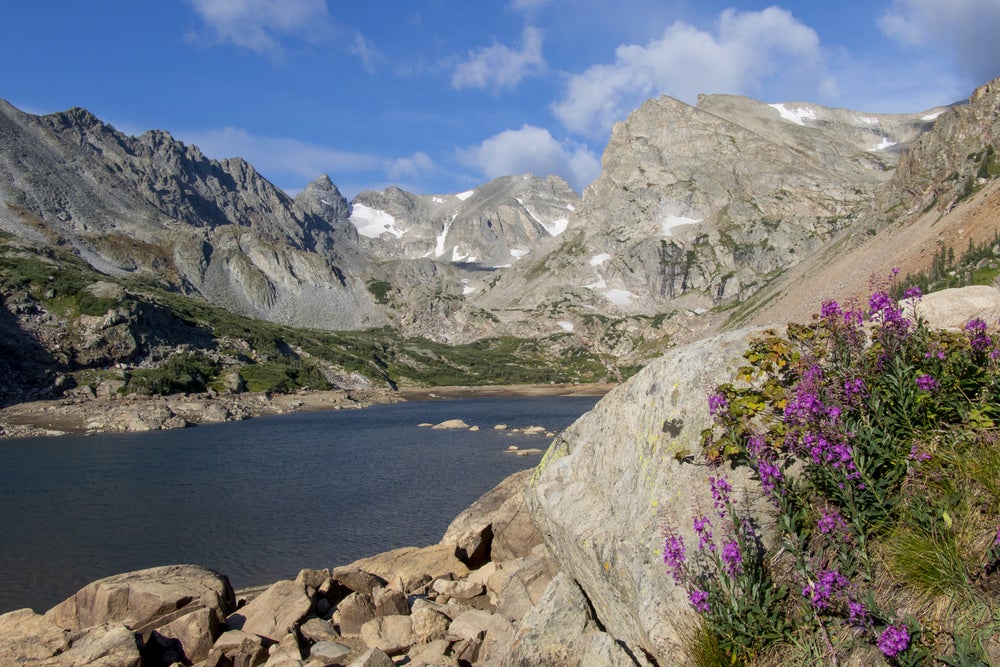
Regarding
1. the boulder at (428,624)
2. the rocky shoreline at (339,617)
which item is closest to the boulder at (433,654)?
the rocky shoreline at (339,617)

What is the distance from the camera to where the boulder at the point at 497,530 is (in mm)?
17281

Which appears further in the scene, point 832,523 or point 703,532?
point 703,532

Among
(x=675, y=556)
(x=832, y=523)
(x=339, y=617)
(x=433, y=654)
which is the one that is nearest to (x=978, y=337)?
(x=832, y=523)

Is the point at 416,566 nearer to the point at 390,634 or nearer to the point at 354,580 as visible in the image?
the point at 354,580

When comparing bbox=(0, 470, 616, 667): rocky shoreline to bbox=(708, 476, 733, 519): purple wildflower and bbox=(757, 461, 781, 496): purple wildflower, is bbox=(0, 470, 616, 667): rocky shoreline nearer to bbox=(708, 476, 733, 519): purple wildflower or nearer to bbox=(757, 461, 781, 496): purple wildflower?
bbox=(708, 476, 733, 519): purple wildflower

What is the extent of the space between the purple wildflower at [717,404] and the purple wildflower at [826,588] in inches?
86.3

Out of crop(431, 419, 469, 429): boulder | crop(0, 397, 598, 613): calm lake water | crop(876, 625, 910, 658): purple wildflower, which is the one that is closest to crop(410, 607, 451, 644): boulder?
crop(876, 625, 910, 658): purple wildflower

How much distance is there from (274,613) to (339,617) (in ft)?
6.34

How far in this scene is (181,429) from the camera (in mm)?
107125

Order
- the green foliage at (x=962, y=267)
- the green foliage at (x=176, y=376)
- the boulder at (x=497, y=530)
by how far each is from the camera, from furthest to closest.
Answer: the green foliage at (x=176, y=376), the green foliage at (x=962, y=267), the boulder at (x=497, y=530)

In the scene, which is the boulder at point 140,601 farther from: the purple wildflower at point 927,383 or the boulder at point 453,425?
the boulder at point 453,425

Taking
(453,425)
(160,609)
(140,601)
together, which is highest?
(140,601)

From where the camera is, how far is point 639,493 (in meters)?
7.96

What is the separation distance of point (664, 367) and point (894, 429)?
319 cm
